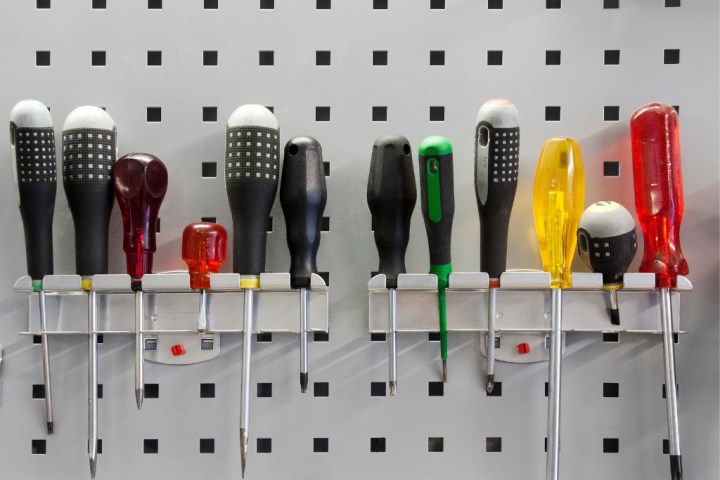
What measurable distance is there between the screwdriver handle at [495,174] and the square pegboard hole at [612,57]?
0.19 meters

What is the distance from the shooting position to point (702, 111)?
37.0 inches

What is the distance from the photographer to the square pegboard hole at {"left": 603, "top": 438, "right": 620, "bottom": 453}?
0.92 meters

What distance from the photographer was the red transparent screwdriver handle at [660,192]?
865 millimetres

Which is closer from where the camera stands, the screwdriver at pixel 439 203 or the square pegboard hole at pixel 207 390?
the screwdriver at pixel 439 203

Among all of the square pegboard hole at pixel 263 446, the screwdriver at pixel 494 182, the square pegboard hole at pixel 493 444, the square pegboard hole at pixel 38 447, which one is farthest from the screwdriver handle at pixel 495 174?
the square pegboard hole at pixel 38 447

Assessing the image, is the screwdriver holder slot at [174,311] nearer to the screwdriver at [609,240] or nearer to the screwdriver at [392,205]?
the screwdriver at [392,205]

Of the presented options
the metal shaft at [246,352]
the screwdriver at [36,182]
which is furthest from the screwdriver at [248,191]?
the screwdriver at [36,182]

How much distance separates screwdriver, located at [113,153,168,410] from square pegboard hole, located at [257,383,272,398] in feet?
0.48

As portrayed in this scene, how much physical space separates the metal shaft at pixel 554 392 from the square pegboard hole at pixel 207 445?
41 cm

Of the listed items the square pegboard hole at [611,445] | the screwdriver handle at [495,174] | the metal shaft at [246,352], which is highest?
the screwdriver handle at [495,174]

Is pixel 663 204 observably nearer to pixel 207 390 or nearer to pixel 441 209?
pixel 441 209

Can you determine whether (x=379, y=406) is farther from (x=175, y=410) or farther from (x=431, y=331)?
(x=175, y=410)

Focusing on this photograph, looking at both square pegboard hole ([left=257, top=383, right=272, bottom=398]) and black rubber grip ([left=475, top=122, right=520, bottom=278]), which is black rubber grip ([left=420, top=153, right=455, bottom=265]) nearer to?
black rubber grip ([left=475, top=122, right=520, bottom=278])

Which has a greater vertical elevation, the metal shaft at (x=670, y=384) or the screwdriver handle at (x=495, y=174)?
the screwdriver handle at (x=495, y=174)
